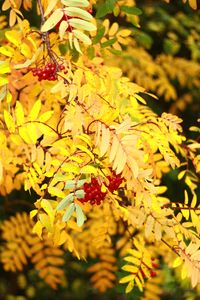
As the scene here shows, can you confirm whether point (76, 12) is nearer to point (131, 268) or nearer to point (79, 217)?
point (79, 217)

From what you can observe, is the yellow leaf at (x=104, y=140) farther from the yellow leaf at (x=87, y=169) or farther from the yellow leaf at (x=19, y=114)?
the yellow leaf at (x=19, y=114)

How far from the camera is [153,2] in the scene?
4629 millimetres

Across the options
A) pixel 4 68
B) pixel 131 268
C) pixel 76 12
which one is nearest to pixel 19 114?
pixel 4 68

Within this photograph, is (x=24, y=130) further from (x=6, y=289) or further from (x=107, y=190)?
(x=6, y=289)

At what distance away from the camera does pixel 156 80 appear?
4258 millimetres

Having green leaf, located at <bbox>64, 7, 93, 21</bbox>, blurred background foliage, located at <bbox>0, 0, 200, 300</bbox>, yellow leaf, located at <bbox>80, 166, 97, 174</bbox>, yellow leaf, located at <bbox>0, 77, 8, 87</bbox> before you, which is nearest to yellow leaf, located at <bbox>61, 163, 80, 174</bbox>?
yellow leaf, located at <bbox>80, 166, 97, 174</bbox>

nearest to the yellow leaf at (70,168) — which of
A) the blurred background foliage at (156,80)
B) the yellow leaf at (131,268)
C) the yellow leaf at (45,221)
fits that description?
the yellow leaf at (45,221)

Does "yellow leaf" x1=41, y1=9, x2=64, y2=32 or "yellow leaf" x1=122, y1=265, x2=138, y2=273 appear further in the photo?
"yellow leaf" x1=122, y1=265, x2=138, y2=273

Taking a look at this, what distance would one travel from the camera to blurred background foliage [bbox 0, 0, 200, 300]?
392 centimetres

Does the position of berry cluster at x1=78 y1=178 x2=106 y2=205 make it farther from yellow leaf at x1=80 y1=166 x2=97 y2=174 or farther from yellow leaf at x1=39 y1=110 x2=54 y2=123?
yellow leaf at x1=39 y1=110 x2=54 y2=123

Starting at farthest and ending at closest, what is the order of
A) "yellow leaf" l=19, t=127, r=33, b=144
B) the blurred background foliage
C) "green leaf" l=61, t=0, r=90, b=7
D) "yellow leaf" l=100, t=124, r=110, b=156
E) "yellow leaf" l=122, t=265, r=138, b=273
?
the blurred background foliage, "yellow leaf" l=122, t=265, r=138, b=273, "yellow leaf" l=19, t=127, r=33, b=144, "green leaf" l=61, t=0, r=90, b=7, "yellow leaf" l=100, t=124, r=110, b=156

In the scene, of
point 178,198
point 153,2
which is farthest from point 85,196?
point 153,2

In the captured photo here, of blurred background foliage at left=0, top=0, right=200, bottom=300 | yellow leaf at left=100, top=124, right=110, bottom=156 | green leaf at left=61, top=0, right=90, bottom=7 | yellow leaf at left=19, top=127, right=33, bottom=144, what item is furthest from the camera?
blurred background foliage at left=0, top=0, right=200, bottom=300

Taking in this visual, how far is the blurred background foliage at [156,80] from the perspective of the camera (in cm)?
392
